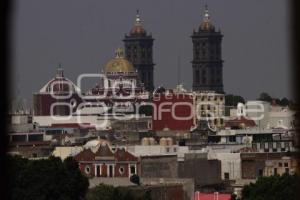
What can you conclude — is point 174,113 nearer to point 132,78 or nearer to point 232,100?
point 232,100

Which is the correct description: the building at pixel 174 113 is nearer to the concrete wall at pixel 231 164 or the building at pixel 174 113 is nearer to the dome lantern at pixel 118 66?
the concrete wall at pixel 231 164

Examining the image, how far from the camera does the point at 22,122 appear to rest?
53.8 meters

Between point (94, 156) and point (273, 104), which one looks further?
point (273, 104)

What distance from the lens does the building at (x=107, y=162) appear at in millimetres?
38719

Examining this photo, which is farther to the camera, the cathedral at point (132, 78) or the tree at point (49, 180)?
the cathedral at point (132, 78)

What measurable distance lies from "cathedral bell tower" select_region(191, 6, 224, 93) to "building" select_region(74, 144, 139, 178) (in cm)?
4398

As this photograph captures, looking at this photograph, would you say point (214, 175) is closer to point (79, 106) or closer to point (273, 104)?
point (273, 104)

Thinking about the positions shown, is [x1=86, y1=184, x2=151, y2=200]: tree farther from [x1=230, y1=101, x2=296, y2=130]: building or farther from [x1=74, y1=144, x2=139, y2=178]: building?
[x1=230, y1=101, x2=296, y2=130]: building

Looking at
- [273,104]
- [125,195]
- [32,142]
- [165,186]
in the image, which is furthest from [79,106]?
[125,195]

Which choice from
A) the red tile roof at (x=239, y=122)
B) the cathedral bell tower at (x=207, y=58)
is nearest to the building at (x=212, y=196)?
the red tile roof at (x=239, y=122)

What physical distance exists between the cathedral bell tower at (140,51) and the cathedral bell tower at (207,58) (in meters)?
2.39

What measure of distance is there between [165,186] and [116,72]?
46.0 m

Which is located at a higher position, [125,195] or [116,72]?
[116,72]

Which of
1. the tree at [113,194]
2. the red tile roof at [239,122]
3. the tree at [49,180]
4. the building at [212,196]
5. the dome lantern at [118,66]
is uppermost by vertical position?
the dome lantern at [118,66]
